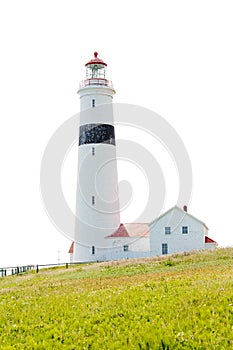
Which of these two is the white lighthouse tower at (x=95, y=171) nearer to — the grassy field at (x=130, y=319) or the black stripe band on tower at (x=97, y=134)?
the black stripe band on tower at (x=97, y=134)

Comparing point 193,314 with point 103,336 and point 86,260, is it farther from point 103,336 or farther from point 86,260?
point 86,260

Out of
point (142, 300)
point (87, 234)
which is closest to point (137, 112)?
point (87, 234)

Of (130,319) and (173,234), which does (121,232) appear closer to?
(173,234)

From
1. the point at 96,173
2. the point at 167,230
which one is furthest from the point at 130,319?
the point at 167,230

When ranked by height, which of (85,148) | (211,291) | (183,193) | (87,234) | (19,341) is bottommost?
(19,341)

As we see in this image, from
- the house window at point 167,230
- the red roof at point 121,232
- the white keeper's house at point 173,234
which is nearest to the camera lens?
the red roof at point 121,232

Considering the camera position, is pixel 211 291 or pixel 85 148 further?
pixel 85 148

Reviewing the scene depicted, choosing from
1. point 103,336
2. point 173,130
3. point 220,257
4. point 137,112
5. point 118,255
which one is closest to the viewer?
point 103,336

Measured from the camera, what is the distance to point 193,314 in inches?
397

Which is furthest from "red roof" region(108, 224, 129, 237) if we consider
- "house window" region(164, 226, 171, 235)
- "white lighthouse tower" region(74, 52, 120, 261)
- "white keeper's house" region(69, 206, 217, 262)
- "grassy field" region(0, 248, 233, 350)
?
"grassy field" region(0, 248, 233, 350)

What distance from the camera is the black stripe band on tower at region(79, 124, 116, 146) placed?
4078 cm

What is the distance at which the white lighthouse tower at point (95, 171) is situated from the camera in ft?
134

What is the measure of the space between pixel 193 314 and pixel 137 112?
98.4ft

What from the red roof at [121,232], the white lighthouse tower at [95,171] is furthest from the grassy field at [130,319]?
the red roof at [121,232]
